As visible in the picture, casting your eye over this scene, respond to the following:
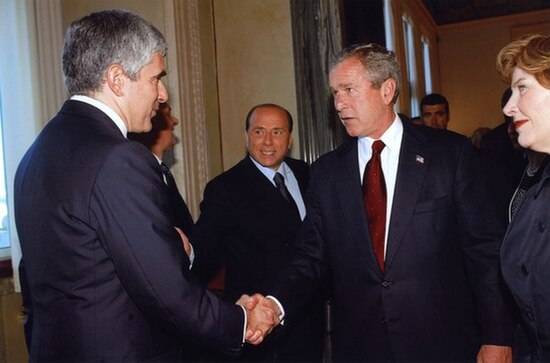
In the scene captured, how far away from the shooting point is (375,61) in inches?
99.9

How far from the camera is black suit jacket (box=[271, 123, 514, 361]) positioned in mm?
2285

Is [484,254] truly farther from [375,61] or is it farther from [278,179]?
[278,179]

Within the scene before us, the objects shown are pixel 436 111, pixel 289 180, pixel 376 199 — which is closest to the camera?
pixel 376 199

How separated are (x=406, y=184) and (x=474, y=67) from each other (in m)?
12.6

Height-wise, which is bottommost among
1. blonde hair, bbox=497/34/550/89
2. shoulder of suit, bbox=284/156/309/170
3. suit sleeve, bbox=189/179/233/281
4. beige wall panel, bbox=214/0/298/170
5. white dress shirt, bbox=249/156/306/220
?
suit sleeve, bbox=189/179/233/281

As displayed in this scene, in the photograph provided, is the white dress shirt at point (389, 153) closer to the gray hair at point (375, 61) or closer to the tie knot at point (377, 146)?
the tie knot at point (377, 146)

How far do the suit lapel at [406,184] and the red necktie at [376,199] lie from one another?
5 centimetres

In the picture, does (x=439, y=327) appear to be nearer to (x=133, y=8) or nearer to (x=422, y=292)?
(x=422, y=292)

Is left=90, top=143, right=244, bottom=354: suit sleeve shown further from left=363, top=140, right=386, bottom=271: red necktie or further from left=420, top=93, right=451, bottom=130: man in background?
left=420, top=93, right=451, bottom=130: man in background

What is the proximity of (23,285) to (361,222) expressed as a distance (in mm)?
1461

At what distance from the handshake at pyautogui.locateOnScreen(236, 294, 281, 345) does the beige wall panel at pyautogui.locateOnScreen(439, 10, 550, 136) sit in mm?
12420

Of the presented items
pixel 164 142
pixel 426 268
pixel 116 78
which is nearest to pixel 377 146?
pixel 426 268

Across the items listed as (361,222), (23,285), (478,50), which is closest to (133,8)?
(23,285)

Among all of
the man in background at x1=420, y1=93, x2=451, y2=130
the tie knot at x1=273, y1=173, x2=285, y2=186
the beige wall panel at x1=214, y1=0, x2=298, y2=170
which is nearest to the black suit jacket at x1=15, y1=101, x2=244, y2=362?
the tie knot at x1=273, y1=173, x2=285, y2=186
